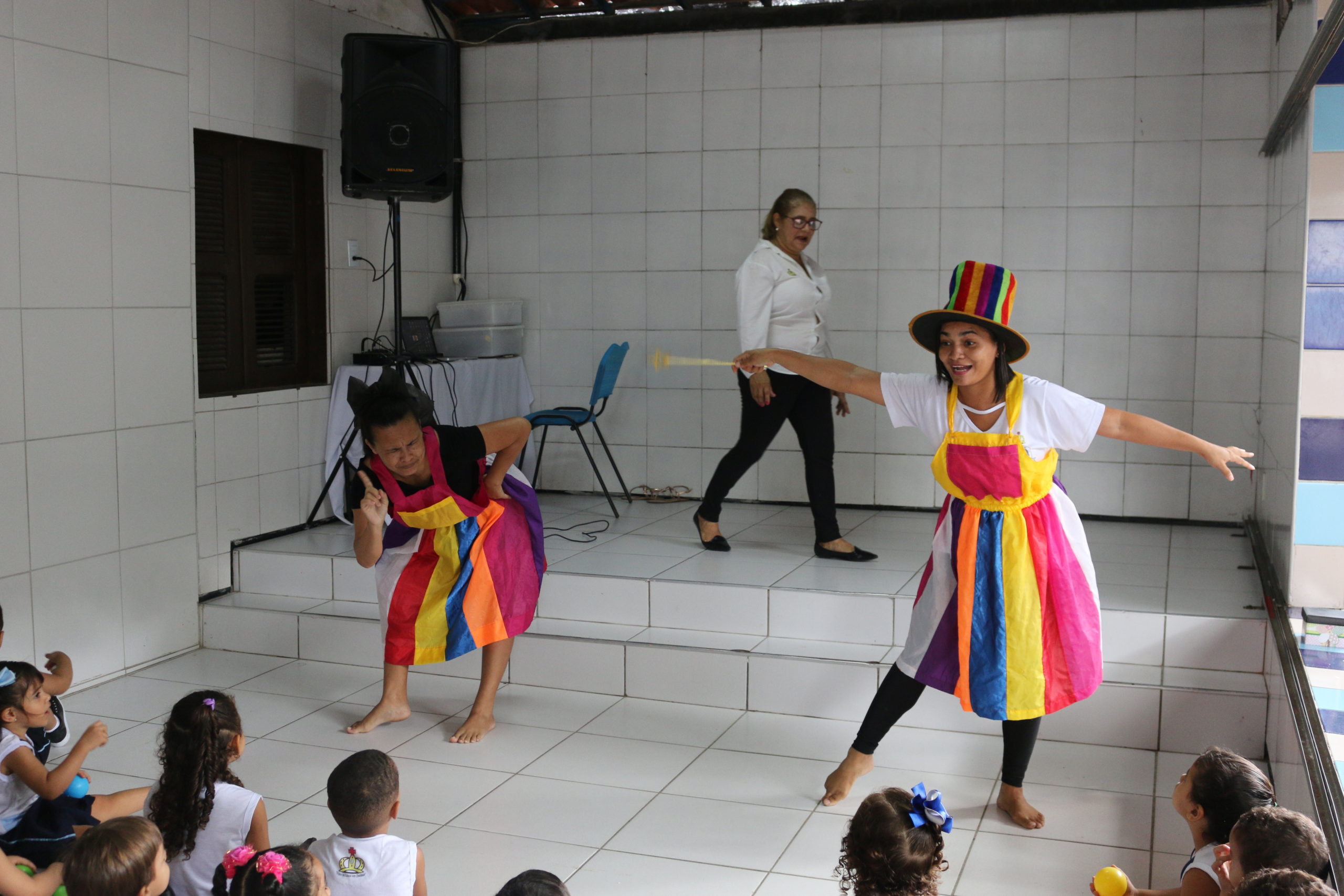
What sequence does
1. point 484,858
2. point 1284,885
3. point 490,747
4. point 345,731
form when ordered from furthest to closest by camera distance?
point 345,731
point 490,747
point 484,858
point 1284,885

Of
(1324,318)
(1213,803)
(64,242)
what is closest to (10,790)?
(64,242)

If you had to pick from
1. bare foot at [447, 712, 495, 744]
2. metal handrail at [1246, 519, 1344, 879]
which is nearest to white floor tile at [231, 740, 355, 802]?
bare foot at [447, 712, 495, 744]

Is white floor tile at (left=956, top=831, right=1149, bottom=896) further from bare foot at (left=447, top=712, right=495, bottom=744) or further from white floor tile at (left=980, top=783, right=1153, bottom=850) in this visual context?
bare foot at (left=447, top=712, right=495, bottom=744)

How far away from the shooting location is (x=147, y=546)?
14.4 ft

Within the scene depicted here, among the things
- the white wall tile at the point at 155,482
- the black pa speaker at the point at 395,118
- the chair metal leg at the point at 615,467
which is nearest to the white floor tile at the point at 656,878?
the white wall tile at the point at 155,482

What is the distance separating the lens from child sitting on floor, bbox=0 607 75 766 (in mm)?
2758

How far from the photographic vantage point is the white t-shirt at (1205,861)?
6.66 ft

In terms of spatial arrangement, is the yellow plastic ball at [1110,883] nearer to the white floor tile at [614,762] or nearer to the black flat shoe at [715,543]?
the white floor tile at [614,762]

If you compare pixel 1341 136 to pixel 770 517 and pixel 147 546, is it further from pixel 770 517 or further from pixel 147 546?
pixel 147 546

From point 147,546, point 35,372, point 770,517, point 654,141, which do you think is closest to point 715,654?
point 770,517

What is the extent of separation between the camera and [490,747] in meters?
3.58

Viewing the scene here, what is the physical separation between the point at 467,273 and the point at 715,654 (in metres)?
3.05

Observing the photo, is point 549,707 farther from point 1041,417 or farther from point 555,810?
point 1041,417

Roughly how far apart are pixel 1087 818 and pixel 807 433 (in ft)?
6.33
